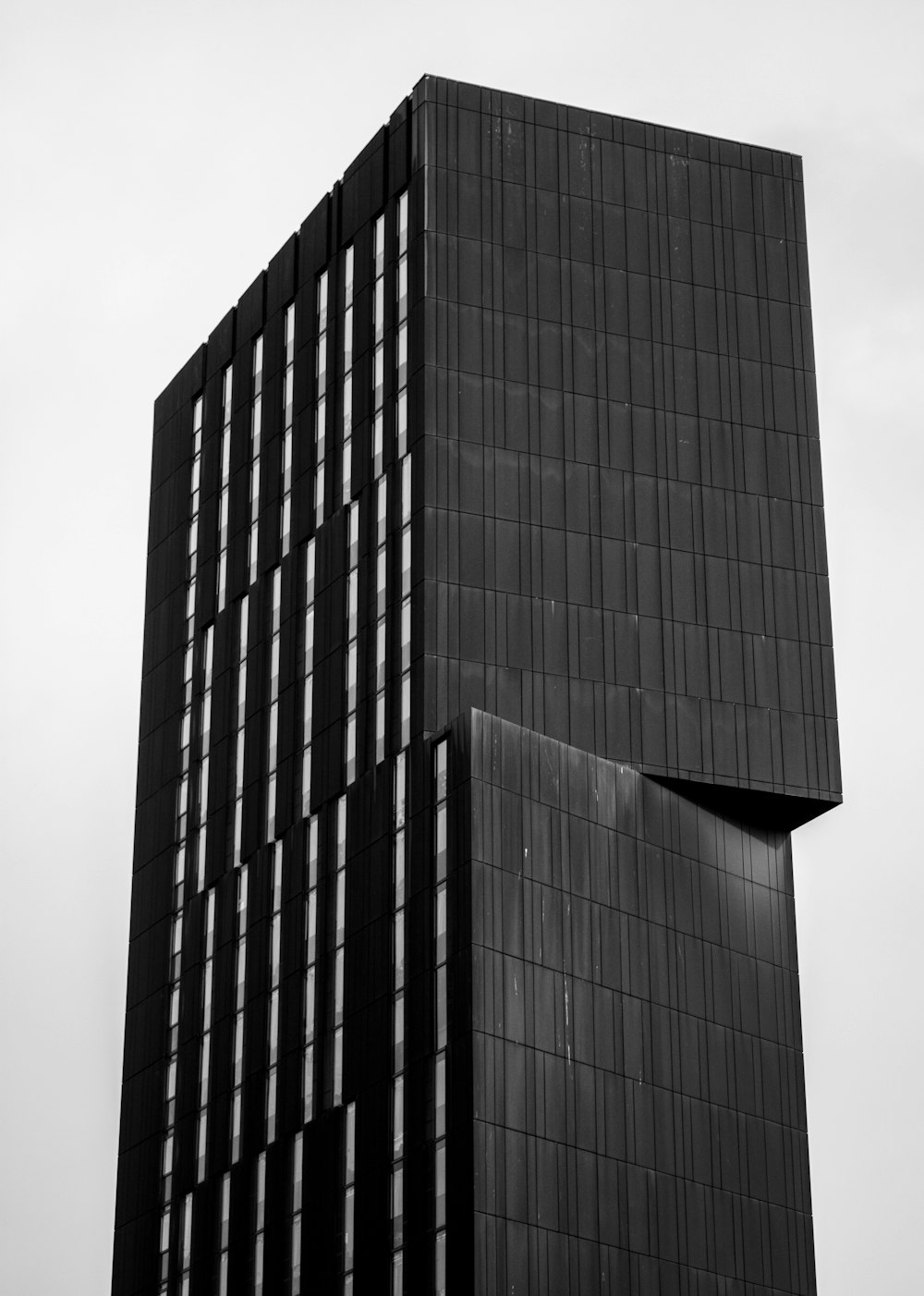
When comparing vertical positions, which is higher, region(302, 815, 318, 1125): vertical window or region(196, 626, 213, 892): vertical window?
region(196, 626, 213, 892): vertical window

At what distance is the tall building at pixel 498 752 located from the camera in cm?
11012

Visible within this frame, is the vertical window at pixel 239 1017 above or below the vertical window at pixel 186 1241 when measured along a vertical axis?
above

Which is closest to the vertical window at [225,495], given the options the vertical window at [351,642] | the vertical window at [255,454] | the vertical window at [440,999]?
the vertical window at [255,454]

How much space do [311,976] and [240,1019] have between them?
23.2ft

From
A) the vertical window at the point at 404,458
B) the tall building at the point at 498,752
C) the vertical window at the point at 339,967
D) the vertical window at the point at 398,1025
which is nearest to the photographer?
the vertical window at the point at 398,1025

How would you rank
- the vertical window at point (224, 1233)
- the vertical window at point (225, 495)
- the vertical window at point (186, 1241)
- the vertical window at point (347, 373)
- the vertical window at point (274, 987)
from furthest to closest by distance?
1. the vertical window at point (225, 495)
2. the vertical window at point (347, 373)
3. the vertical window at point (186, 1241)
4. the vertical window at point (224, 1233)
5. the vertical window at point (274, 987)

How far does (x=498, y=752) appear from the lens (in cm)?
11288

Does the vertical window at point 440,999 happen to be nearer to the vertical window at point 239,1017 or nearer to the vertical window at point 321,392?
the vertical window at point 239,1017

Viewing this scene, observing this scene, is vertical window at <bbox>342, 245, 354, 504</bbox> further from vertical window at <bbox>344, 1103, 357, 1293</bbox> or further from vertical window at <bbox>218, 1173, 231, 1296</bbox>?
vertical window at <bbox>218, 1173, 231, 1296</bbox>

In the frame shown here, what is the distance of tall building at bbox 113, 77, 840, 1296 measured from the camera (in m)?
110

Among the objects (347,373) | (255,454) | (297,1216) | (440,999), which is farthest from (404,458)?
(297,1216)

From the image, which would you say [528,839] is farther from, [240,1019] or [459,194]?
[459,194]

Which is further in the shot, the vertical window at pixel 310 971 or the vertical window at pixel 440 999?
the vertical window at pixel 310 971

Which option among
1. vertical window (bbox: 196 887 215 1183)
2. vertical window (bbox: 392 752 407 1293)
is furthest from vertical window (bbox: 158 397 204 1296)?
vertical window (bbox: 392 752 407 1293)
